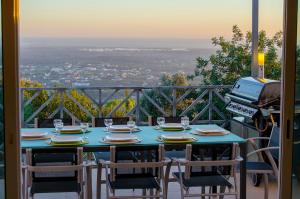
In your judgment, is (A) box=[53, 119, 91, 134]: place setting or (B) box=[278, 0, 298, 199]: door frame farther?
(A) box=[53, 119, 91, 134]: place setting

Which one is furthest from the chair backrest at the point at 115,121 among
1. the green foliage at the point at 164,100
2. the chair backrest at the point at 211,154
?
the green foliage at the point at 164,100

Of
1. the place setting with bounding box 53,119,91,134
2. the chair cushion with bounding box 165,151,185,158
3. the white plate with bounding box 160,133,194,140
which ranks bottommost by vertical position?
the chair cushion with bounding box 165,151,185,158

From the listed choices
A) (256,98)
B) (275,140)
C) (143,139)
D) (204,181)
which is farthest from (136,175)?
(256,98)

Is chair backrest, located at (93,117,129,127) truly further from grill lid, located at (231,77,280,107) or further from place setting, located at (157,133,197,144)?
grill lid, located at (231,77,280,107)

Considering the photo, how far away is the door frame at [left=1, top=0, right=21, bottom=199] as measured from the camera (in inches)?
97.3

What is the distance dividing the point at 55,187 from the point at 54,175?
0.45 feet

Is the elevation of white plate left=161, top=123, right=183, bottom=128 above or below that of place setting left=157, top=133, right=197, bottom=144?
above

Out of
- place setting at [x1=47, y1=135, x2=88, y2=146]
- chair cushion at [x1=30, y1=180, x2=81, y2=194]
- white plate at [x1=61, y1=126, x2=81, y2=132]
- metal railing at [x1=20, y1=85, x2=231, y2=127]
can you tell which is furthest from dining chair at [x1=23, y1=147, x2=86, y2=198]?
metal railing at [x1=20, y1=85, x2=231, y2=127]

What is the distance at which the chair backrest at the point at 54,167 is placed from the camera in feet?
10.8

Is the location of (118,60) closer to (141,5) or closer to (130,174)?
(141,5)

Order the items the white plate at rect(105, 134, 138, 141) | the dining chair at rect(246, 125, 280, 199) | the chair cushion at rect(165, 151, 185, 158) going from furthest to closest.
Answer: the chair cushion at rect(165, 151, 185, 158), the dining chair at rect(246, 125, 280, 199), the white plate at rect(105, 134, 138, 141)

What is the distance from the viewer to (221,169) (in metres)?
3.82

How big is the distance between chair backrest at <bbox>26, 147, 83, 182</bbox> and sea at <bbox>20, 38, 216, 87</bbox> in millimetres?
2792

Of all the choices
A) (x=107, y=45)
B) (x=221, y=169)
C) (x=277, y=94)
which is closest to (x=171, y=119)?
(x=221, y=169)
